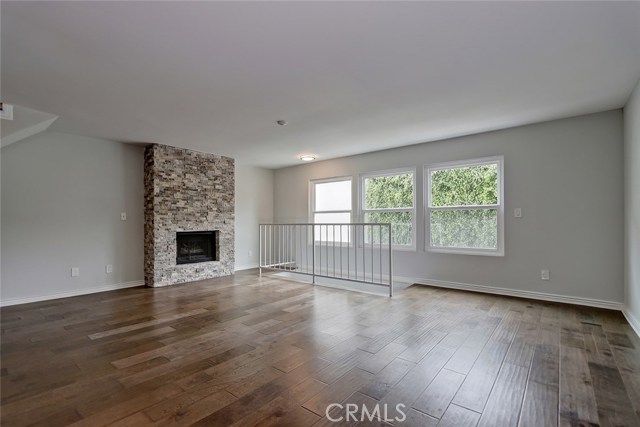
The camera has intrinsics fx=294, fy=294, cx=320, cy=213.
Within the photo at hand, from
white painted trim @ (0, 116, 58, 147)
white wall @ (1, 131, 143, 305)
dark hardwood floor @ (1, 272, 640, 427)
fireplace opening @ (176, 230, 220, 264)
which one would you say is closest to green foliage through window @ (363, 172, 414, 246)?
dark hardwood floor @ (1, 272, 640, 427)

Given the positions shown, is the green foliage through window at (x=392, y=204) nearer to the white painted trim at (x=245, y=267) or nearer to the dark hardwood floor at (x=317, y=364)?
the dark hardwood floor at (x=317, y=364)

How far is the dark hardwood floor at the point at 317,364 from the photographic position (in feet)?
5.49

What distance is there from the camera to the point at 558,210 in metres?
3.82

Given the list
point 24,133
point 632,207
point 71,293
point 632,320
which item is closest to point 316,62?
point 632,207

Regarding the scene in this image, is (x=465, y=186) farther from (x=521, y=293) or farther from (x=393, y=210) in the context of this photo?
(x=521, y=293)

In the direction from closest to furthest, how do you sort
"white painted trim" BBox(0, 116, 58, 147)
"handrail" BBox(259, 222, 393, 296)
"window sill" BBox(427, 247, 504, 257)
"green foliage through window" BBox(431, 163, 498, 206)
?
"white painted trim" BBox(0, 116, 58, 147) → "window sill" BBox(427, 247, 504, 257) → "green foliage through window" BBox(431, 163, 498, 206) → "handrail" BBox(259, 222, 393, 296)

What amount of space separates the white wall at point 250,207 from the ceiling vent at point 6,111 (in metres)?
3.64

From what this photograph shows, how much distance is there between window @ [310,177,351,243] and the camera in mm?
6031

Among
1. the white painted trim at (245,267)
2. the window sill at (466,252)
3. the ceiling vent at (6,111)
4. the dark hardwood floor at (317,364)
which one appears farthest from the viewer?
the white painted trim at (245,267)

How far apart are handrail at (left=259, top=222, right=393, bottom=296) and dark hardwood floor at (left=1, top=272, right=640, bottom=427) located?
1608 mm

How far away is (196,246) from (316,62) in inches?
175

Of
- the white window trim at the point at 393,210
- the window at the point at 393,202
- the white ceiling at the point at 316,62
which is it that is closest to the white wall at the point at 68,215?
the white ceiling at the point at 316,62

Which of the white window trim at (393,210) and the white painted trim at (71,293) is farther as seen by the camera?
the white window trim at (393,210)

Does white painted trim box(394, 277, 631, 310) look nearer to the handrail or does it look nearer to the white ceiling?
the handrail
